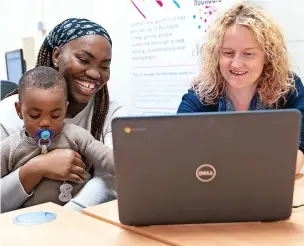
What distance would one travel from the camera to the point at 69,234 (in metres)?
0.94

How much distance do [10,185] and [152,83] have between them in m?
1.56

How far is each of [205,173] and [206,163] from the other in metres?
0.02

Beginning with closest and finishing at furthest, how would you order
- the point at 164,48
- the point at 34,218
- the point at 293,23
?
the point at 34,218 → the point at 293,23 → the point at 164,48

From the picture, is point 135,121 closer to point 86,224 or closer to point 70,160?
point 86,224

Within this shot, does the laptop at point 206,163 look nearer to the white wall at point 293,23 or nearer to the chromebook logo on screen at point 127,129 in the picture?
the chromebook logo on screen at point 127,129

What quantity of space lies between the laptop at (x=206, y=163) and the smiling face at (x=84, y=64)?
0.90m

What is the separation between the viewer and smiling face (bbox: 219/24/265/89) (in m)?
1.67

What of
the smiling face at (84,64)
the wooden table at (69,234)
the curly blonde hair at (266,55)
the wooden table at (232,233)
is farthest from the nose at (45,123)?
the curly blonde hair at (266,55)

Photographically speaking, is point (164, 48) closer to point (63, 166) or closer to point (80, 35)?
point (80, 35)

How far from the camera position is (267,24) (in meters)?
1.69

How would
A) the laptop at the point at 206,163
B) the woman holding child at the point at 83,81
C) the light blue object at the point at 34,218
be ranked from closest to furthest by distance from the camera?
1. the laptop at the point at 206,163
2. the light blue object at the point at 34,218
3. the woman holding child at the point at 83,81

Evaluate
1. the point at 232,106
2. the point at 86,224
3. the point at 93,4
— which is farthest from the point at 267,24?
the point at 93,4

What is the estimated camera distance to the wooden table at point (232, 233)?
2.87 ft

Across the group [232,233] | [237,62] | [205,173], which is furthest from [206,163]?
[237,62]
